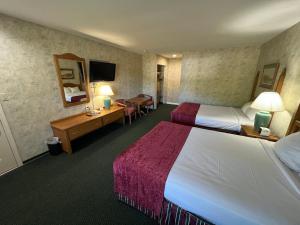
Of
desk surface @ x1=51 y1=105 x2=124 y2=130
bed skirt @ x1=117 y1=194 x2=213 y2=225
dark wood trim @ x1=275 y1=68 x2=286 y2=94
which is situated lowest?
bed skirt @ x1=117 y1=194 x2=213 y2=225

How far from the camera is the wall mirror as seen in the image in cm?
252

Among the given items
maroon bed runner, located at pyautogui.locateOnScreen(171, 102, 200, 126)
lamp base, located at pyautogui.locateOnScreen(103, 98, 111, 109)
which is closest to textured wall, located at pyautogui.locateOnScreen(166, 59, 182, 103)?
maroon bed runner, located at pyautogui.locateOnScreen(171, 102, 200, 126)

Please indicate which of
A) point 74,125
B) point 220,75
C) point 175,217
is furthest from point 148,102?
point 175,217

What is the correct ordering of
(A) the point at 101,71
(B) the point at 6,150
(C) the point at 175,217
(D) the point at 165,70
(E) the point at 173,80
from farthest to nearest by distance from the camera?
Answer: (E) the point at 173,80 → (D) the point at 165,70 → (A) the point at 101,71 → (B) the point at 6,150 → (C) the point at 175,217

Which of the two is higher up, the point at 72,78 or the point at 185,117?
the point at 72,78

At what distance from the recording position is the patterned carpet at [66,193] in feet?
4.57

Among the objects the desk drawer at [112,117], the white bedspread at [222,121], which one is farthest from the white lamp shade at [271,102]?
the desk drawer at [112,117]

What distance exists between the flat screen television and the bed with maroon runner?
2.34 m

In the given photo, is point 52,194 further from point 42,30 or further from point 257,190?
point 42,30

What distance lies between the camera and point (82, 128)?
2.62m

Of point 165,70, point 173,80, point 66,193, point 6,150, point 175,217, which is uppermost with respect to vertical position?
point 165,70

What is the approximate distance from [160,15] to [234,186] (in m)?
2.16

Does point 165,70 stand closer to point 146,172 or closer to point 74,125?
point 74,125

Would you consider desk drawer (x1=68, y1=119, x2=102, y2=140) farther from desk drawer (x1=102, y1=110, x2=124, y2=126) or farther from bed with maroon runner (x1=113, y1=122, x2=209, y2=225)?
bed with maroon runner (x1=113, y1=122, x2=209, y2=225)
